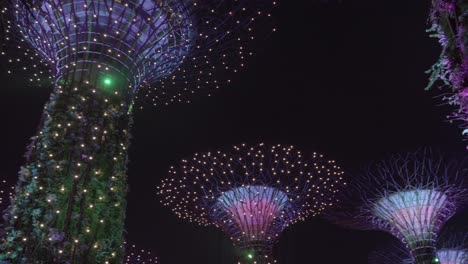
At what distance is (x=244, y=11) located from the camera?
13.5m

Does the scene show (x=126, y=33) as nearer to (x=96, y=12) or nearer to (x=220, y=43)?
(x=96, y=12)

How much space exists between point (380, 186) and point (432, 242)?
12.1ft

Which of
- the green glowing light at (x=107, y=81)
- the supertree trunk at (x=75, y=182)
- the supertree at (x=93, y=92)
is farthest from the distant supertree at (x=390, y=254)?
the green glowing light at (x=107, y=81)

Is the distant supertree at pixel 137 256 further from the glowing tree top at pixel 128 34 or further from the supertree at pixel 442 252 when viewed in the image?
the glowing tree top at pixel 128 34

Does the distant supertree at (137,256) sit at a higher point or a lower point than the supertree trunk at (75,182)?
higher

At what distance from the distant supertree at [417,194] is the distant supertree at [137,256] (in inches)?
650

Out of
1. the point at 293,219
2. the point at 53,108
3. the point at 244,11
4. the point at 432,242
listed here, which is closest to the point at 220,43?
the point at 244,11

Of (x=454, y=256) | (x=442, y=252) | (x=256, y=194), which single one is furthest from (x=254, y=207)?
(x=442, y=252)

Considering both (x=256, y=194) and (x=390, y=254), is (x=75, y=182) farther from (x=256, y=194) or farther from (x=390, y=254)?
(x=390, y=254)

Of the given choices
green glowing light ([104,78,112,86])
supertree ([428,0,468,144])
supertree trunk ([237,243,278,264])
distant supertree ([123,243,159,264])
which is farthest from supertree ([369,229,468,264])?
supertree ([428,0,468,144])

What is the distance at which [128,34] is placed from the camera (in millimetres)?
12906

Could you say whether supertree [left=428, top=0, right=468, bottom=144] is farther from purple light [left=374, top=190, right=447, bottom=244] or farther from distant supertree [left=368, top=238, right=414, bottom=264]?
distant supertree [left=368, top=238, right=414, bottom=264]

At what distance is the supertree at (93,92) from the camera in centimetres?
1045

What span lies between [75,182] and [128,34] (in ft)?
14.4
